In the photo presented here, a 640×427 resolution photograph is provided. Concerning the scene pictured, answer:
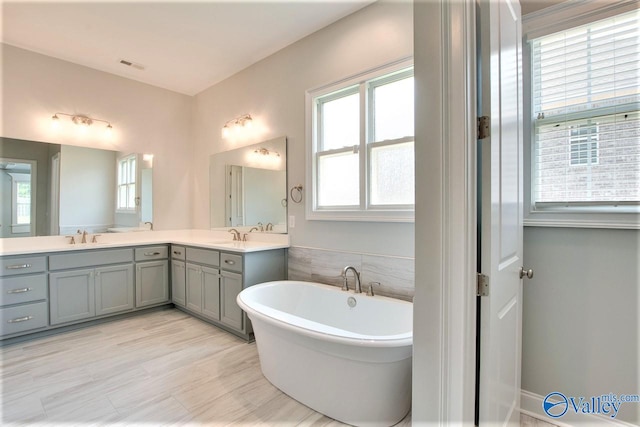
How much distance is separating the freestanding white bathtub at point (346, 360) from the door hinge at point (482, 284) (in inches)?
21.8

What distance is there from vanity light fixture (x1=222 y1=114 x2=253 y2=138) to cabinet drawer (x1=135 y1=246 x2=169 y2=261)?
1.60 m

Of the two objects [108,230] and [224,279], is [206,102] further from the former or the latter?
[224,279]

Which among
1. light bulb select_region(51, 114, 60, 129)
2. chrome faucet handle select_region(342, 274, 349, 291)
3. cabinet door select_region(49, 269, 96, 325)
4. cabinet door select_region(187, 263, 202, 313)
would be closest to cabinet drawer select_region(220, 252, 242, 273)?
cabinet door select_region(187, 263, 202, 313)

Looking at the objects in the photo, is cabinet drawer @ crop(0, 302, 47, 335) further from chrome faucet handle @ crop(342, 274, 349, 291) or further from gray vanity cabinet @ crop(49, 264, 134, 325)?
chrome faucet handle @ crop(342, 274, 349, 291)

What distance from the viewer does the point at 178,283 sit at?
3.63 meters

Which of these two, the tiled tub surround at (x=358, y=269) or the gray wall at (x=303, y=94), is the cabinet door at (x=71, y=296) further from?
the tiled tub surround at (x=358, y=269)

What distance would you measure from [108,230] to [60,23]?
6.96 feet

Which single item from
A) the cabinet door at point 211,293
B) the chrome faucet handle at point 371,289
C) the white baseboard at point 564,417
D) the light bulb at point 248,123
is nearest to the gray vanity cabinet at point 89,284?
the cabinet door at point 211,293

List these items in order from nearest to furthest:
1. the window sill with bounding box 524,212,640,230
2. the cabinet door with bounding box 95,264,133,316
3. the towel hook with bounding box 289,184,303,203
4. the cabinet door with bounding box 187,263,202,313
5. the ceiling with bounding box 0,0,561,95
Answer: the window sill with bounding box 524,212,640,230, the ceiling with bounding box 0,0,561,95, the towel hook with bounding box 289,184,303,203, the cabinet door with bounding box 95,264,133,316, the cabinet door with bounding box 187,263,202,313

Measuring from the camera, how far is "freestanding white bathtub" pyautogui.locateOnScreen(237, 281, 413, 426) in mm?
1618

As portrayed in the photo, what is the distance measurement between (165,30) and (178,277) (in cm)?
259

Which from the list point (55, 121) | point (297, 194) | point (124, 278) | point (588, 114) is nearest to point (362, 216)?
point (297, 194)

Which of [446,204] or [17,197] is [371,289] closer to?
[446,204]

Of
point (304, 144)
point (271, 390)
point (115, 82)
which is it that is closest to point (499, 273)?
point (271, 390)
